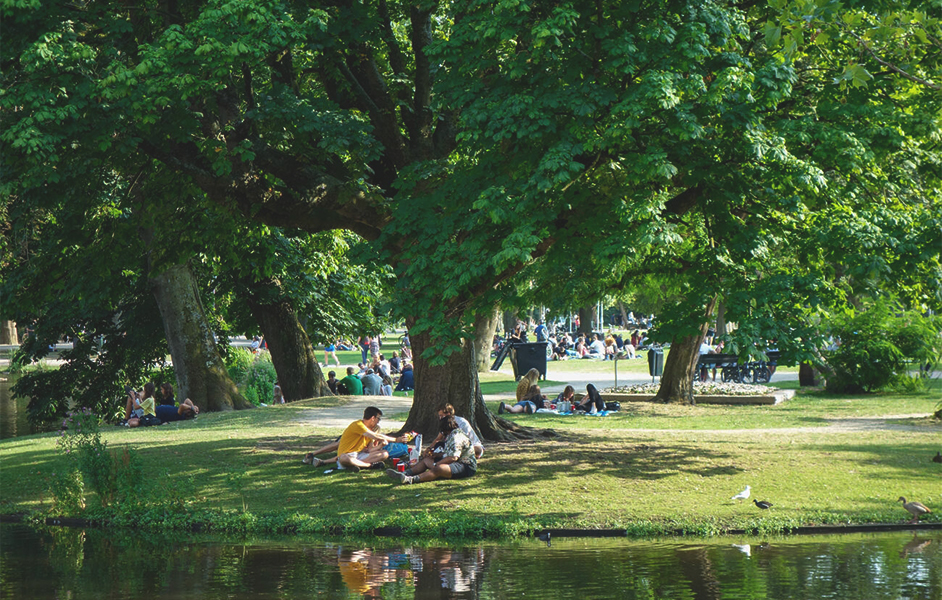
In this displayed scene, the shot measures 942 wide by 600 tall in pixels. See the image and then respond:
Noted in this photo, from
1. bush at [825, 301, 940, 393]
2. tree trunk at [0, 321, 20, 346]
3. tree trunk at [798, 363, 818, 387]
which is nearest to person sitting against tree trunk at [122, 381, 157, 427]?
bush at [825, 301, 940, 393]

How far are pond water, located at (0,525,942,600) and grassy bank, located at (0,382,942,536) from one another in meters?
0.60

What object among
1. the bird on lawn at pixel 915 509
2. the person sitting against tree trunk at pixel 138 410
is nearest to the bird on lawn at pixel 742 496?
the bird on lawn at pixel 915 509

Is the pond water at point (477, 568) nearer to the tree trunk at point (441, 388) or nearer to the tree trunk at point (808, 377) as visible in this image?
the tree trunk at point (441, 388)

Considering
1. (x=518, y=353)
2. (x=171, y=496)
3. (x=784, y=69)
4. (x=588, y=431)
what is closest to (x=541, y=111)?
(x=784, y=69)

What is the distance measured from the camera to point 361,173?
14.8 meters

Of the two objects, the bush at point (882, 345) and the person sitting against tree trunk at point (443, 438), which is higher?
the bush at point (882, 345)

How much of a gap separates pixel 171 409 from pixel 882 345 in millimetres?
17041

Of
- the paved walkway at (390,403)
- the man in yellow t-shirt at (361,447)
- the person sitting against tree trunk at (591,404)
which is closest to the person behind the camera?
the man in yellow t-shirt at (361,447)

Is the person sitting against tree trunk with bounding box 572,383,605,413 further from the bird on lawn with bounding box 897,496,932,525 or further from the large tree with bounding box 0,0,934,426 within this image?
the bird on lawn with bounding box 897,496,932,525

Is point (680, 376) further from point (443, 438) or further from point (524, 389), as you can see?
point (443, 438)

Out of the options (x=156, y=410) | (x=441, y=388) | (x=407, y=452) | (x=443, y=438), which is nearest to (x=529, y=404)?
(x=441, y=388)

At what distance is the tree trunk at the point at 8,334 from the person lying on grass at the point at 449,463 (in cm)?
6164

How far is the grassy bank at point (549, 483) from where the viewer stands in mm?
11273

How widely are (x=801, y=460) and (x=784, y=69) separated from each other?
5.65 m
